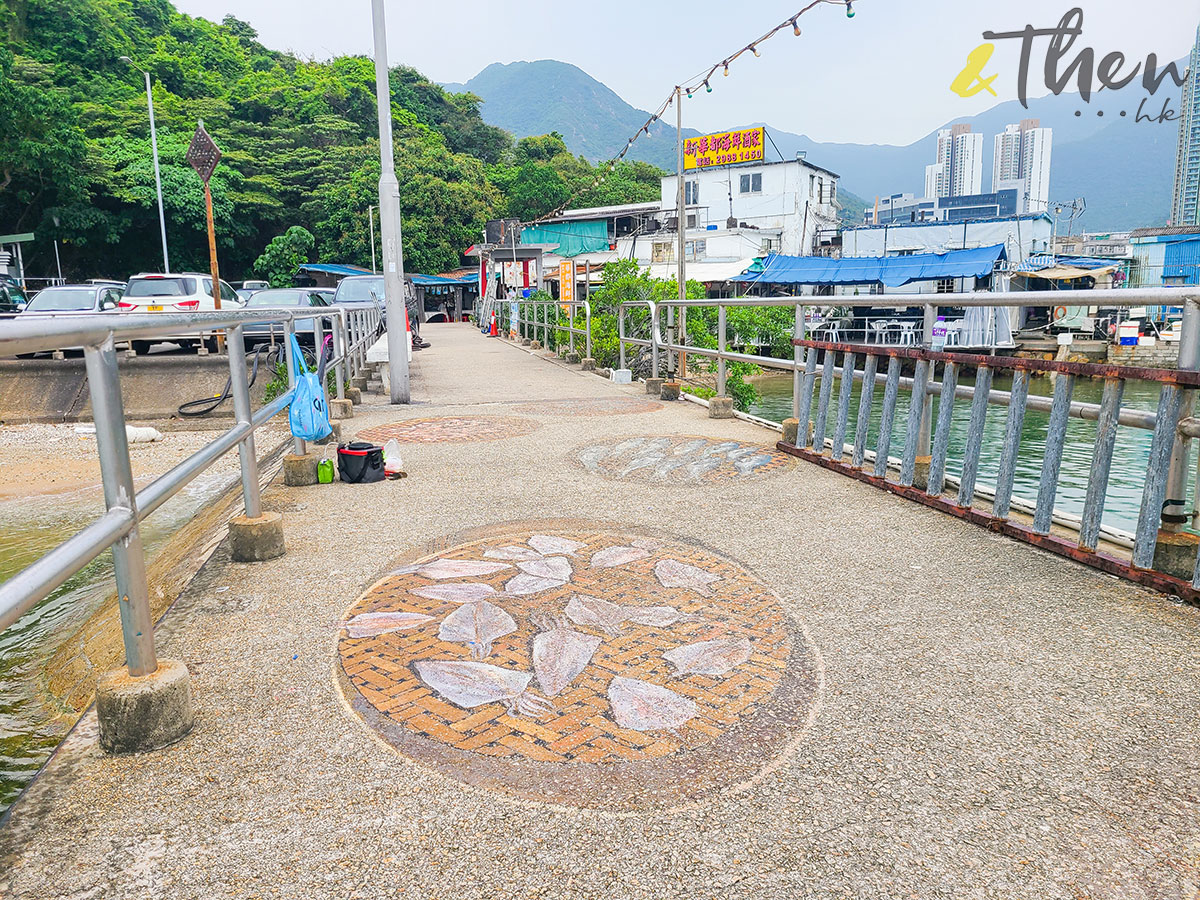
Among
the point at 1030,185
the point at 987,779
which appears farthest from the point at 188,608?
the point at 1030,185

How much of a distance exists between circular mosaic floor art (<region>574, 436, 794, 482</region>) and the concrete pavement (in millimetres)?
Result: 1420

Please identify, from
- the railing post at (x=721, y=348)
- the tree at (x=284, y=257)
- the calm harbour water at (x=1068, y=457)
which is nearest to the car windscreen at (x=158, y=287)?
the calm harbour water at (x=1068, y=457)

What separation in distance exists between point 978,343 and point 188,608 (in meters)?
4.38

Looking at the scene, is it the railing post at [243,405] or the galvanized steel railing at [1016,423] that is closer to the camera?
the galvanized steel railing at [1016,423]

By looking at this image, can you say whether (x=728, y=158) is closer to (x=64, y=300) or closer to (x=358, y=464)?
(x=64, y=300)

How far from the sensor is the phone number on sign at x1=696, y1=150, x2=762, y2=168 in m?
53.1

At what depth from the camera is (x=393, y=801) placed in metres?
2.16

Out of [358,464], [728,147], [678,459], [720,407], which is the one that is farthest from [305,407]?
[728,147]

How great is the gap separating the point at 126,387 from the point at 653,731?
13.6m

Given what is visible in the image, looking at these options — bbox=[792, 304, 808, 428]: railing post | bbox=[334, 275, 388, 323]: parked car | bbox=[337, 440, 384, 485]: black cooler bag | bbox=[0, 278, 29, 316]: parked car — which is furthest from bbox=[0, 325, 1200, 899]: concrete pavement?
bbox=[0, 278, 29, 316]: parked car

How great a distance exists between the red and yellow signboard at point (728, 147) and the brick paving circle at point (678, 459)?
165 feet

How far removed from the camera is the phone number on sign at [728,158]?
5309cm

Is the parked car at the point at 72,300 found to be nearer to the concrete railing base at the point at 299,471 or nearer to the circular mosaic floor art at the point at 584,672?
the concrete railing base at the point at 299,471

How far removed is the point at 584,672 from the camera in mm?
2859
